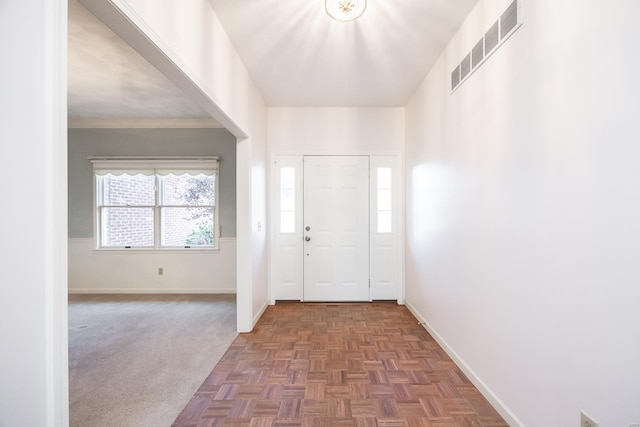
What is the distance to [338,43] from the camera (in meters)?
2.66

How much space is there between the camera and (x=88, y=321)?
11.7 feet

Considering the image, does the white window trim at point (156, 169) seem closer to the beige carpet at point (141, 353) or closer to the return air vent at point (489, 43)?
the beige carpet at point (141, 353)

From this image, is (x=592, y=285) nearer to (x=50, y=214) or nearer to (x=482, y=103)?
(x=482, y=103)

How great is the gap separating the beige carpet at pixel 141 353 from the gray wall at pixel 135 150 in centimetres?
140

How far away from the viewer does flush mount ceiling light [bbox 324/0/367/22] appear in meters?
2.04

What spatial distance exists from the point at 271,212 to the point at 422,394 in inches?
112

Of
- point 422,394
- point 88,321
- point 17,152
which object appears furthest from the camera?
point 88,321

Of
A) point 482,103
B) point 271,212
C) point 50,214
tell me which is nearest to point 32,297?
point 50,214

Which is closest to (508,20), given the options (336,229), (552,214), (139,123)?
(552,214)

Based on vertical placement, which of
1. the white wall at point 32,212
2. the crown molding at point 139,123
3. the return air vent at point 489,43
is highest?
the crown molding at point 139,123

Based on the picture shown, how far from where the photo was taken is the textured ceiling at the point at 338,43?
224cm

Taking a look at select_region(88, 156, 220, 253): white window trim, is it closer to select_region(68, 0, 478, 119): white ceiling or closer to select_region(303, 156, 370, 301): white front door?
select_region(68, 0, 478, 119): white ceiling

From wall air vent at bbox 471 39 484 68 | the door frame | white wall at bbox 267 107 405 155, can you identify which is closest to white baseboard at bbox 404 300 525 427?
the door frame

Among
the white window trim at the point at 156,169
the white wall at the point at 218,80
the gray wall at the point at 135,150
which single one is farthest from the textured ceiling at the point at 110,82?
the white wall at the point at 218,80
